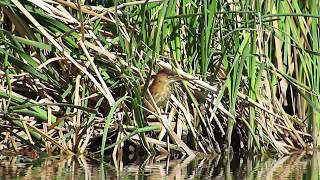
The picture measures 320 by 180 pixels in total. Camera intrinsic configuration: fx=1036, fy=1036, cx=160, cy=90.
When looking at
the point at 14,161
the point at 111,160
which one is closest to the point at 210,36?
the point at 111,160

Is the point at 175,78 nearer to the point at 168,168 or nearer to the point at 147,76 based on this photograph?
the point at 147,76

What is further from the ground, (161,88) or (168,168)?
(161,88)

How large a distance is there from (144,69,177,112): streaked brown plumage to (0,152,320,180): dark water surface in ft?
1.23

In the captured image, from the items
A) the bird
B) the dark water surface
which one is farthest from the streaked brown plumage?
the dark water surface

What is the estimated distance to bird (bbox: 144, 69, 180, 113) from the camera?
21.6 ft

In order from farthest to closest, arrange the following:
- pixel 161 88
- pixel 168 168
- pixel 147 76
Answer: pixel 161 88 → pixel 147 76 → pixel 168 168

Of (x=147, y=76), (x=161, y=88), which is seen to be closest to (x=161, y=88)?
(x=161, y=88)

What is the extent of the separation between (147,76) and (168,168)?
633 mm

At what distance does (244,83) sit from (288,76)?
0.31 metres

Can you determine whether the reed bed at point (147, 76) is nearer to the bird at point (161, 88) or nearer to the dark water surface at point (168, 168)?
the bird at point (161, 88)

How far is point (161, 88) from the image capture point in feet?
21.6

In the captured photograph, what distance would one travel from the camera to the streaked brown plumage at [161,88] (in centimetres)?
657

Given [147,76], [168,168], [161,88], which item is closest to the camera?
[168,168]

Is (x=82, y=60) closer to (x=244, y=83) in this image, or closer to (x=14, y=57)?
(x=14, y=57)
